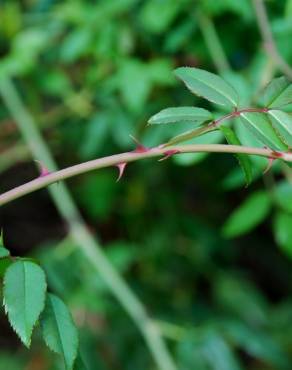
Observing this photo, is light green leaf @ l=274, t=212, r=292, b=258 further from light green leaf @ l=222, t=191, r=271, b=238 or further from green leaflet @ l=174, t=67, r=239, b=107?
green leaflet @ l=174, t=67, r=239, b=107

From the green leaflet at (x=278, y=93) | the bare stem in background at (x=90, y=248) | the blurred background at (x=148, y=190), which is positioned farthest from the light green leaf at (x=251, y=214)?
the green leaflet at (x=278, y=93)

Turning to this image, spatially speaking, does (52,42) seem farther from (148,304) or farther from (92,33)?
(148,304)

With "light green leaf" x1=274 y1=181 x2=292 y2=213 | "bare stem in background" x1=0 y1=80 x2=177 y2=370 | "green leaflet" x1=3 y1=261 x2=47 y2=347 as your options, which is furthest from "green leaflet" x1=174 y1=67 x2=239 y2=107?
"bare stem in background" x1=0 y1=80 x2=177 y2=370

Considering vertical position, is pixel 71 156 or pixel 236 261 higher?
pixel 71 156

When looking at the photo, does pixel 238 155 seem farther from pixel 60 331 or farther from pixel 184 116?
pixel 60 331

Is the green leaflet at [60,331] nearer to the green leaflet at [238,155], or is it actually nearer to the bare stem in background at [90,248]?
the green leaflet at [238,155]

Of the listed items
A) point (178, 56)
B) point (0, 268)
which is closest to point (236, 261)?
point (178, 56)
